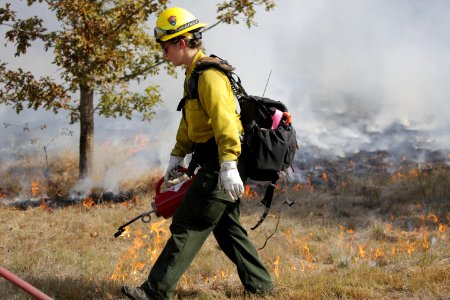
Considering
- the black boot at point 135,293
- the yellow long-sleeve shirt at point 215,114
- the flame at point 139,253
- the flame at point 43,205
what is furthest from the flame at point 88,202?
the yellow long-sleeve shirt at point 215,114

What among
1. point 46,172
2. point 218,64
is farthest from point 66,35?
point 218,64

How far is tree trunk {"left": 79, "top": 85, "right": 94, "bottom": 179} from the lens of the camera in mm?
9930

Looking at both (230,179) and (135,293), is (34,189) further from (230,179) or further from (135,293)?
(230,179)

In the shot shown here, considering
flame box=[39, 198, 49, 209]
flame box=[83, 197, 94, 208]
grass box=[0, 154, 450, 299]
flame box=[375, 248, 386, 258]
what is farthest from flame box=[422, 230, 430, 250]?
flame box=[39, 198, 49, 209]

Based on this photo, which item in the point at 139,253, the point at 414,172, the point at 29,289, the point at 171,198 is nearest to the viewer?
the point at 29,289

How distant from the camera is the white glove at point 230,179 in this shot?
3338 mm

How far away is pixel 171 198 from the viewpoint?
3.90m

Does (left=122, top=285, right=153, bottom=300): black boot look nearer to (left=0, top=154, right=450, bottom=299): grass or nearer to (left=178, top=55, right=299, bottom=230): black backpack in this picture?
(left=0, top=154, right=450, bottom=299): grass

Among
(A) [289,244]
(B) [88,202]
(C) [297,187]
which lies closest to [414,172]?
(C) [297,187]

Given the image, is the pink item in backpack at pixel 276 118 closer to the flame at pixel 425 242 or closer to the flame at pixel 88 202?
the flame at pixel 425 242

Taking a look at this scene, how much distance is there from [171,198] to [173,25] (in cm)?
117

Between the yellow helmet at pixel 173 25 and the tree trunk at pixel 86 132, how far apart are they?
6571 mm

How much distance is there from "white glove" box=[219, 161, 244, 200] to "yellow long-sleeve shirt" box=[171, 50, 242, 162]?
4 centimetres

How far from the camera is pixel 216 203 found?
361 centimetres
